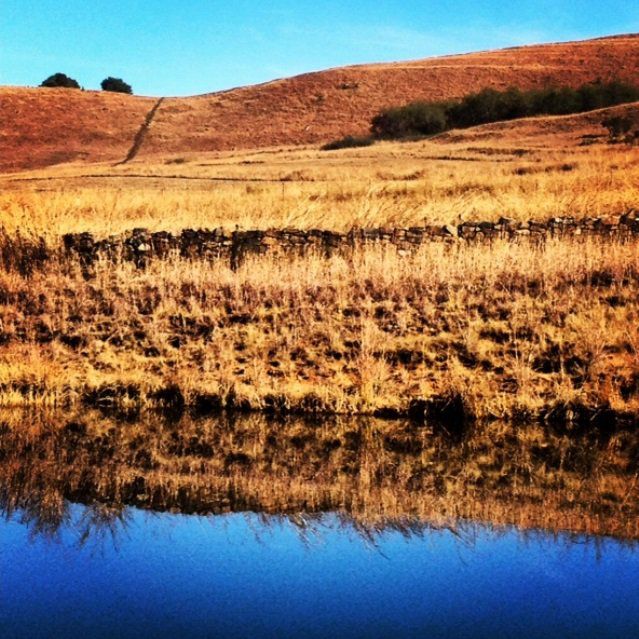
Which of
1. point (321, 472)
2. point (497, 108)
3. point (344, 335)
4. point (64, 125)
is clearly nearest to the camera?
point (321, 472)

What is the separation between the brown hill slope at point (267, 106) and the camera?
75.2 meters

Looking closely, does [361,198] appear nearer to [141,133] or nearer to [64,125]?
[141,133]

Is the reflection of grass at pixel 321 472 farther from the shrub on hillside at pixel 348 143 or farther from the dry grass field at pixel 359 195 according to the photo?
the shrub on hillside at pixel 348 143

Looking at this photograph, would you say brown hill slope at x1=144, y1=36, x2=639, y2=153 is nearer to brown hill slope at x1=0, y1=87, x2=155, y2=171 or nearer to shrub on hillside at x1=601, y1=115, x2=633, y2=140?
brown hill slope at x1=0, y1=87, x2=155, y2=171

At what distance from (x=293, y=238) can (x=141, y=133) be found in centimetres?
6528

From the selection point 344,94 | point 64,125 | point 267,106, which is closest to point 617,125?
point 267,106

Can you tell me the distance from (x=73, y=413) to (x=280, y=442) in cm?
273

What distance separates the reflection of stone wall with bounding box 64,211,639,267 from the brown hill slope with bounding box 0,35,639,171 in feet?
178

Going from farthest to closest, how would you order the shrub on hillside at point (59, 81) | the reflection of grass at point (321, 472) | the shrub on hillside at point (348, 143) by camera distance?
the shrub on hillside at point (59, 81) < the shrub on hillside at point (348, 143) < the reflection of grass at point (321, 472)

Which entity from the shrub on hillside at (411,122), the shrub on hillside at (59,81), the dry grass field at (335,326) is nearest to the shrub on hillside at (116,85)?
the shrub on hillside at (59,81)

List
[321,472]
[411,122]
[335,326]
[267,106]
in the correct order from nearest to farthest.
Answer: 1. [321,472]
2. [335,326]
3. [411,122]
4. [267,106]

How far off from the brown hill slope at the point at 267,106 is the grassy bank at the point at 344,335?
5756 centimetres

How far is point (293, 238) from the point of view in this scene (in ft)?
57.6

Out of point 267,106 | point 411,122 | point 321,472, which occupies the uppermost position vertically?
point 267,106
